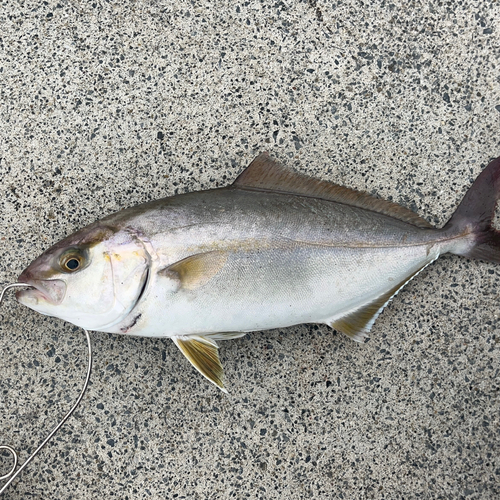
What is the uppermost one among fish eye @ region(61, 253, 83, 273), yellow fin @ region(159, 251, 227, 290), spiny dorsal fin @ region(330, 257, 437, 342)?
fish eye @ region(61, 253, 83, 273)

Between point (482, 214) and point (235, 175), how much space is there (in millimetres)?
1038

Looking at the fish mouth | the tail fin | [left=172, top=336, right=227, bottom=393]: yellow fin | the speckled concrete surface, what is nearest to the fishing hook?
the speckled concrete surface

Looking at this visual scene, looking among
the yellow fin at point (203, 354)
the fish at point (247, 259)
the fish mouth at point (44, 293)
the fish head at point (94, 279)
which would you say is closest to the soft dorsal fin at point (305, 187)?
the fish at point (247, 259)

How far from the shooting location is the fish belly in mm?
1662

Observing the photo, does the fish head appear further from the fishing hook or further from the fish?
the fishing hook

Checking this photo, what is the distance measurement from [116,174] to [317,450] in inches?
58.6

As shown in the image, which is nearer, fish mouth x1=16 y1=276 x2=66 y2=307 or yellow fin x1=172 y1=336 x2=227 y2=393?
fish mouth x1=16 y1=276 x2=66 y2=307

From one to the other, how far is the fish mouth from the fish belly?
291 millimetres

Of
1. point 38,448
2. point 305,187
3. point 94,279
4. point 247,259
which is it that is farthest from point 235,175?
point 38,448

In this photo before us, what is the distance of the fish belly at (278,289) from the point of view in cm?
166

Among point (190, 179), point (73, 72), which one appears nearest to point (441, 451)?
point (190, 179)

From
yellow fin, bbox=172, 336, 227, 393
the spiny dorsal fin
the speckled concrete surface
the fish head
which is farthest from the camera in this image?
the speckled concrete surface

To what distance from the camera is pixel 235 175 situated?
2021 mm

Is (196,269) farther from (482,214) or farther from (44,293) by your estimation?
(482,214)
